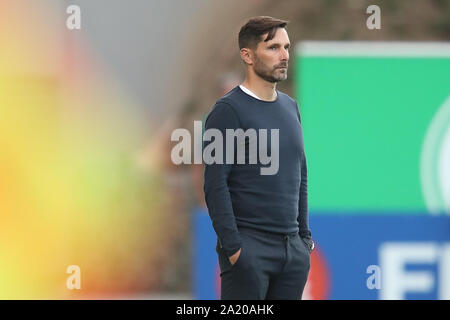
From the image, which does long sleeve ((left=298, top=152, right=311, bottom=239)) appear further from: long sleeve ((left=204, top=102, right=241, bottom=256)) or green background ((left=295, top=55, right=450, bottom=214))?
green background ((left=295, top=55, right=450, bottom=214))

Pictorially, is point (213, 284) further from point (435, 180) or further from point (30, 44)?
point (30, 44)

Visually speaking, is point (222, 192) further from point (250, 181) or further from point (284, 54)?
point (284, 54)

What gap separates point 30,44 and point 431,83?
3.53m

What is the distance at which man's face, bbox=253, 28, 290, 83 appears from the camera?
305cm

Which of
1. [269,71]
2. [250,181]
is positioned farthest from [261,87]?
[250,181]

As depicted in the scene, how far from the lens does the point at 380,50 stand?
603 cm

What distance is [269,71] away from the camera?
10.0 feet

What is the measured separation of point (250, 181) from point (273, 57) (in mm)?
441

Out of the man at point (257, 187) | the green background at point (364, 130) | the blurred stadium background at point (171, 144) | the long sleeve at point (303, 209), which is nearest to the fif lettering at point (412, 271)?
the blurred stadium background at point (171, 144)

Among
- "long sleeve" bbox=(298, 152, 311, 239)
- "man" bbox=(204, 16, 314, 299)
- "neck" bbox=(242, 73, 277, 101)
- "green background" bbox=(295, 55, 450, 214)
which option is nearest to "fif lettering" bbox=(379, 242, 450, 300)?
"green background" bbox=(295, 55, 450, 214)

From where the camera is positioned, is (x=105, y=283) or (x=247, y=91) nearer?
(x=247, y=91)

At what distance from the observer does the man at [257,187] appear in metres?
3.00
